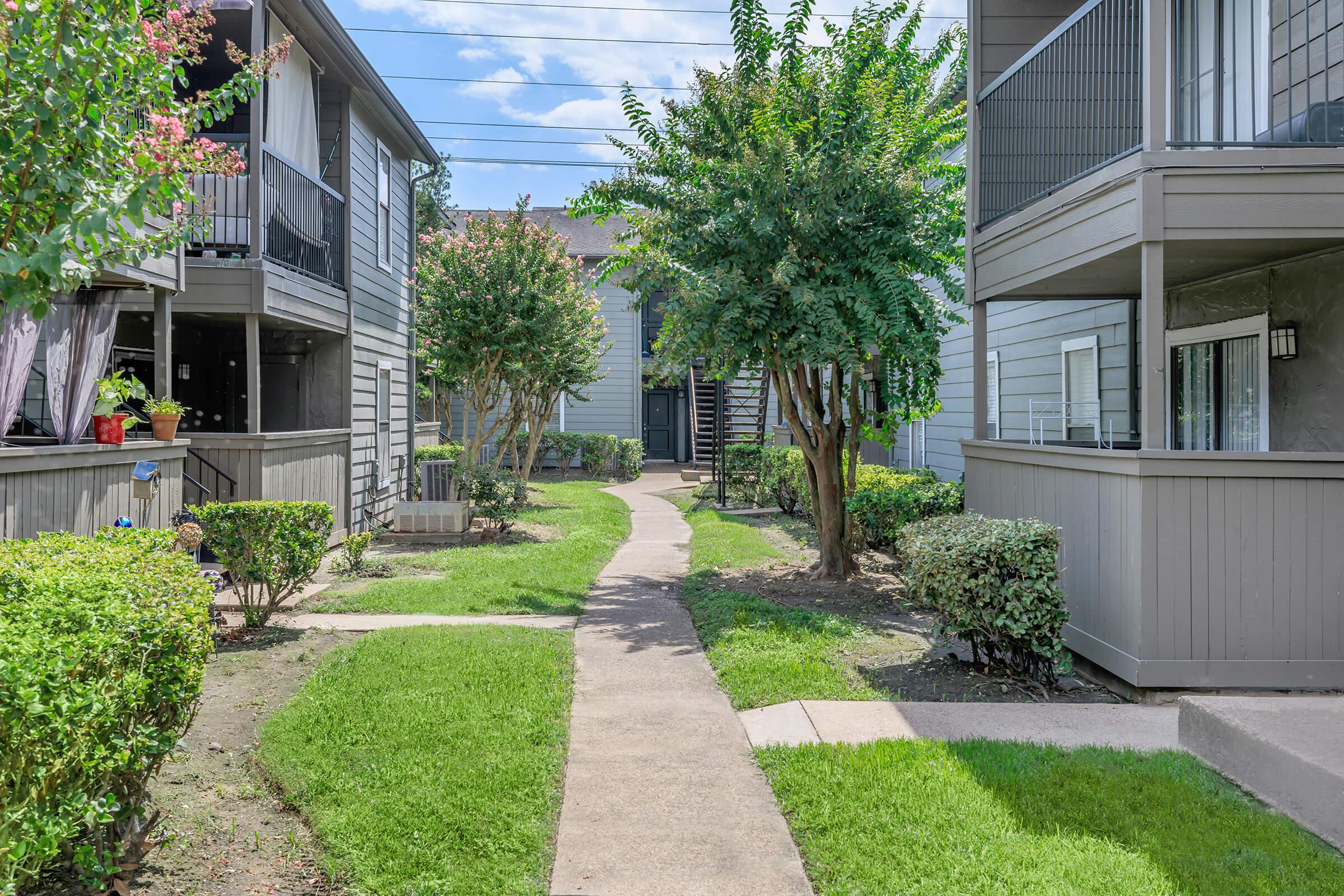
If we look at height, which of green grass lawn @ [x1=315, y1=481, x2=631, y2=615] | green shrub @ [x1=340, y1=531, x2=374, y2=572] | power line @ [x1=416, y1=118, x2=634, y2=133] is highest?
power line @ [x1=416, y1=118, x2=634, y2=133]

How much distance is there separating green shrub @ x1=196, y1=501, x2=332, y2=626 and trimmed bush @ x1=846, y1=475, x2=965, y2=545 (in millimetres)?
5721

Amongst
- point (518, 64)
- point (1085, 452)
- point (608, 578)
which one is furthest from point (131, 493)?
point (518, 64)

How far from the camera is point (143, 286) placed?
26.8ft

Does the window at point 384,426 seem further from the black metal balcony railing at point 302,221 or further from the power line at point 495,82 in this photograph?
the power line at point 495,82

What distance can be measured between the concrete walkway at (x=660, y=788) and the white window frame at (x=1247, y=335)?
176 inches

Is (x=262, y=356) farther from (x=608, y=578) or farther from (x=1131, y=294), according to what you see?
(x=1131, y=294)

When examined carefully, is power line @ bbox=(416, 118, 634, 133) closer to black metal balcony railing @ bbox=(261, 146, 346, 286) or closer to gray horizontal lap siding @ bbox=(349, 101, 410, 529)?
gray horizontal lap siding @ bbox=(349, 101, 410, 529)

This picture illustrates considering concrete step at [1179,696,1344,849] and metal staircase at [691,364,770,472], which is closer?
concrete step at [1179,696,1344,849]

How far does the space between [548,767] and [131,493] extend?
497 centimetres

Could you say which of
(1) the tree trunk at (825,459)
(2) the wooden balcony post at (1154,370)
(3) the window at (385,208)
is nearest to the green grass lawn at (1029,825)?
(2) the wooden balcony post at (1154,370)

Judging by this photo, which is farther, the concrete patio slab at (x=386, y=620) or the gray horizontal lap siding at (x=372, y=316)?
the gray horizontal lap siding at (x=372, y=316)

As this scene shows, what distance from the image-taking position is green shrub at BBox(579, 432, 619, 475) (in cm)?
2608

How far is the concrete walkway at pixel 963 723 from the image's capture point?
5.03m

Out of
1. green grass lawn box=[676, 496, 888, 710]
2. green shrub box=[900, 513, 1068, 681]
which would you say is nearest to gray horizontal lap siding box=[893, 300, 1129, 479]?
green grass lawn box=[676, 496, 888, 710]
